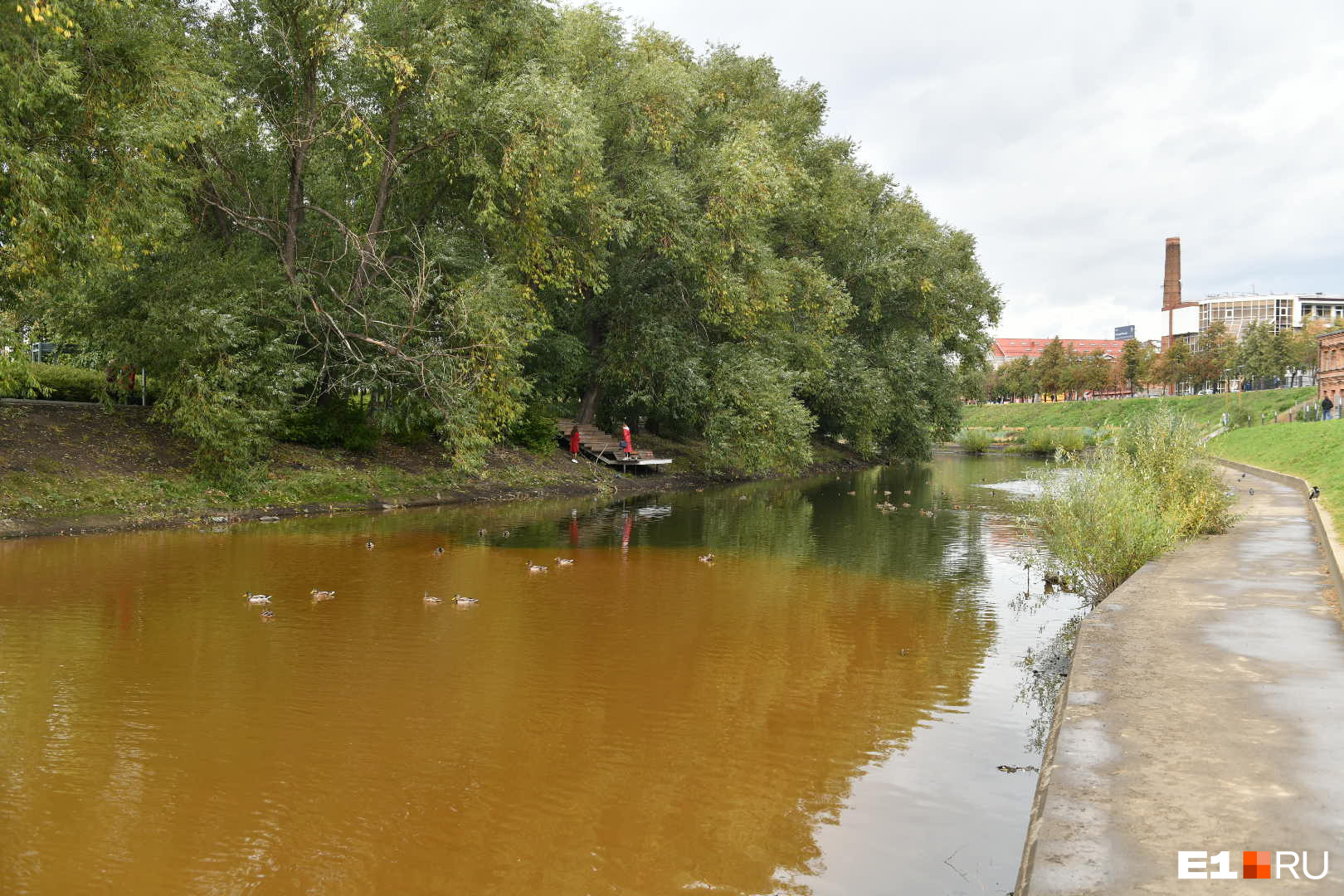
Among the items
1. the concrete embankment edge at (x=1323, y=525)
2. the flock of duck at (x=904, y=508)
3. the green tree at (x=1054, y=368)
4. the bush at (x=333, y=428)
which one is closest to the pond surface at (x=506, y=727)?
the concrete embankment edge at (x=1323, y=525)

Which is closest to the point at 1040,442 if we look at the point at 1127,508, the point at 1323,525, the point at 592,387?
the point at 592,387

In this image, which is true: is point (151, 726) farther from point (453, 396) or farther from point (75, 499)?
point (453, 396)

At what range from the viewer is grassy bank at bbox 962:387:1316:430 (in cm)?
8144

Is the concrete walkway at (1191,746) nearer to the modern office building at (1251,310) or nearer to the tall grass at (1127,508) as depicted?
the tall grass at (1127,508)

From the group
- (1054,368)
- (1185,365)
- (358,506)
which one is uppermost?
(1054,368)

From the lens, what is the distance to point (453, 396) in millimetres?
23188

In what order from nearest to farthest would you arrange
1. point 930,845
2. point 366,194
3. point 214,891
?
point 214,891 < point 930,845 < point 366,194

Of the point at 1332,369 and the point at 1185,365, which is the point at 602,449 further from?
the point at 1185,365

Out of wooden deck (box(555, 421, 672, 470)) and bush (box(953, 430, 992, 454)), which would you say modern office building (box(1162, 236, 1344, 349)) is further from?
wooden deck (box(555, 421, 672, 470))

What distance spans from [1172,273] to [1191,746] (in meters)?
139

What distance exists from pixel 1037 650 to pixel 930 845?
5334mm

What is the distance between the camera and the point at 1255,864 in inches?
173

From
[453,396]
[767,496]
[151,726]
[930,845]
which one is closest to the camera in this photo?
[930,845]

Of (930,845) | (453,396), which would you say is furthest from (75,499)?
(930,845)
